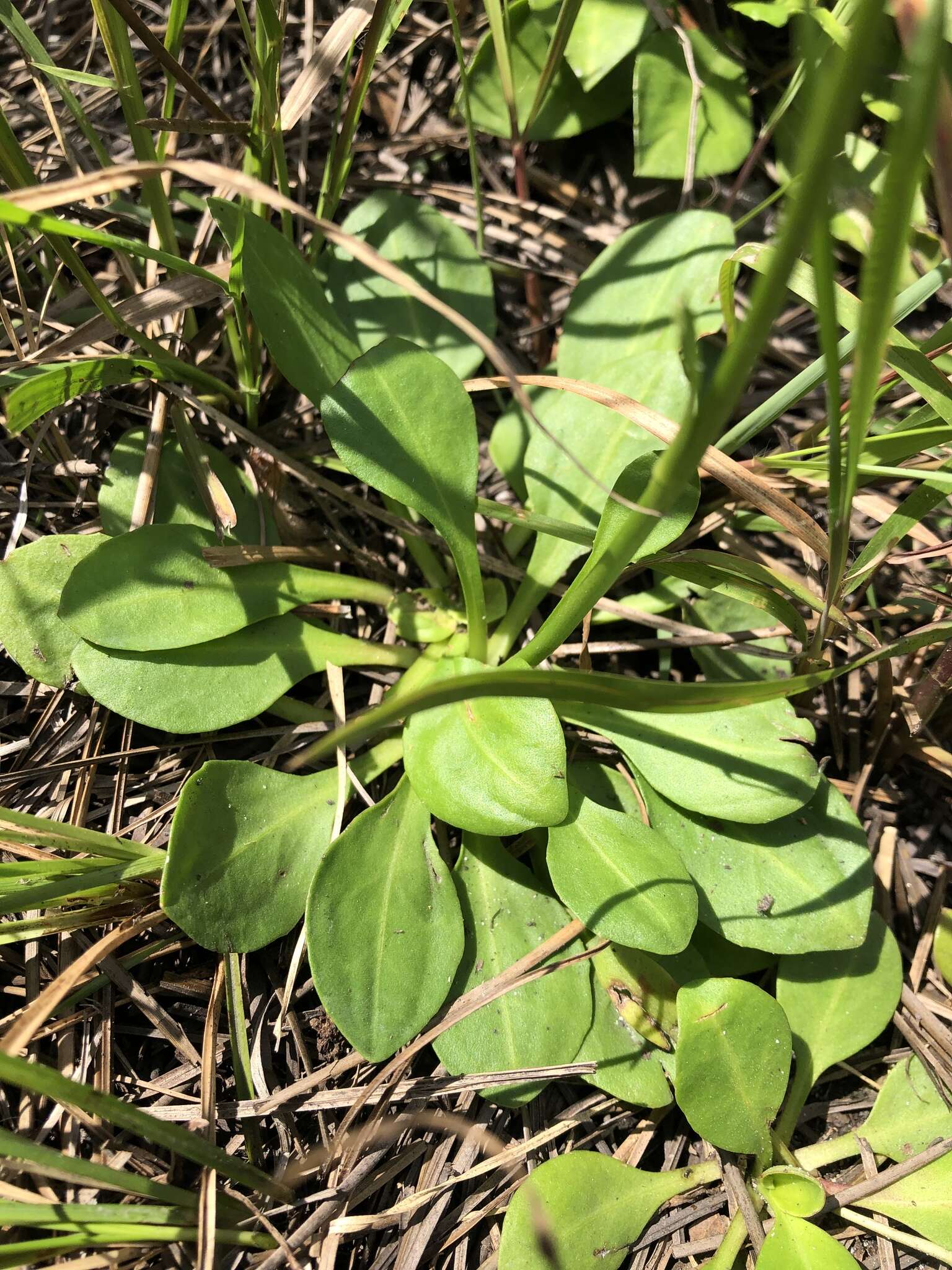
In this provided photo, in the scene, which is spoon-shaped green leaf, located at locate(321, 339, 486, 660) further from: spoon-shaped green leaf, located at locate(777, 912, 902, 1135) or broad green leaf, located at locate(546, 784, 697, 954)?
spoon-shaped green leaf, located at locate(777, 912, 902, 1135)

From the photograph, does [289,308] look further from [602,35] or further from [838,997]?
[838,997]

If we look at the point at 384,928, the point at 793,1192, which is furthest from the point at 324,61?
the point at 793,1192

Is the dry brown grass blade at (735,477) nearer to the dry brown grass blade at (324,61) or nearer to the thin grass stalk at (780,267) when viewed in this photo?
the thin grass stalk at (780,267)

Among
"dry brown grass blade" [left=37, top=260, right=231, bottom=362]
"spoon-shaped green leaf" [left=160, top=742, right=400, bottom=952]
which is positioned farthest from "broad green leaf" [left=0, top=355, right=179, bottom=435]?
"spoon-shaped green leaf" [left=160, top=742, right=400, bottom=952]

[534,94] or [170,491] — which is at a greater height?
[534,94]

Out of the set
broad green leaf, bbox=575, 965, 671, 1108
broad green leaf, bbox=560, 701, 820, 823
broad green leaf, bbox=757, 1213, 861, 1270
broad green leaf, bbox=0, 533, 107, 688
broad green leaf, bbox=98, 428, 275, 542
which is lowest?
broad green leaf, bbox=757, 1213, 861, 1270
